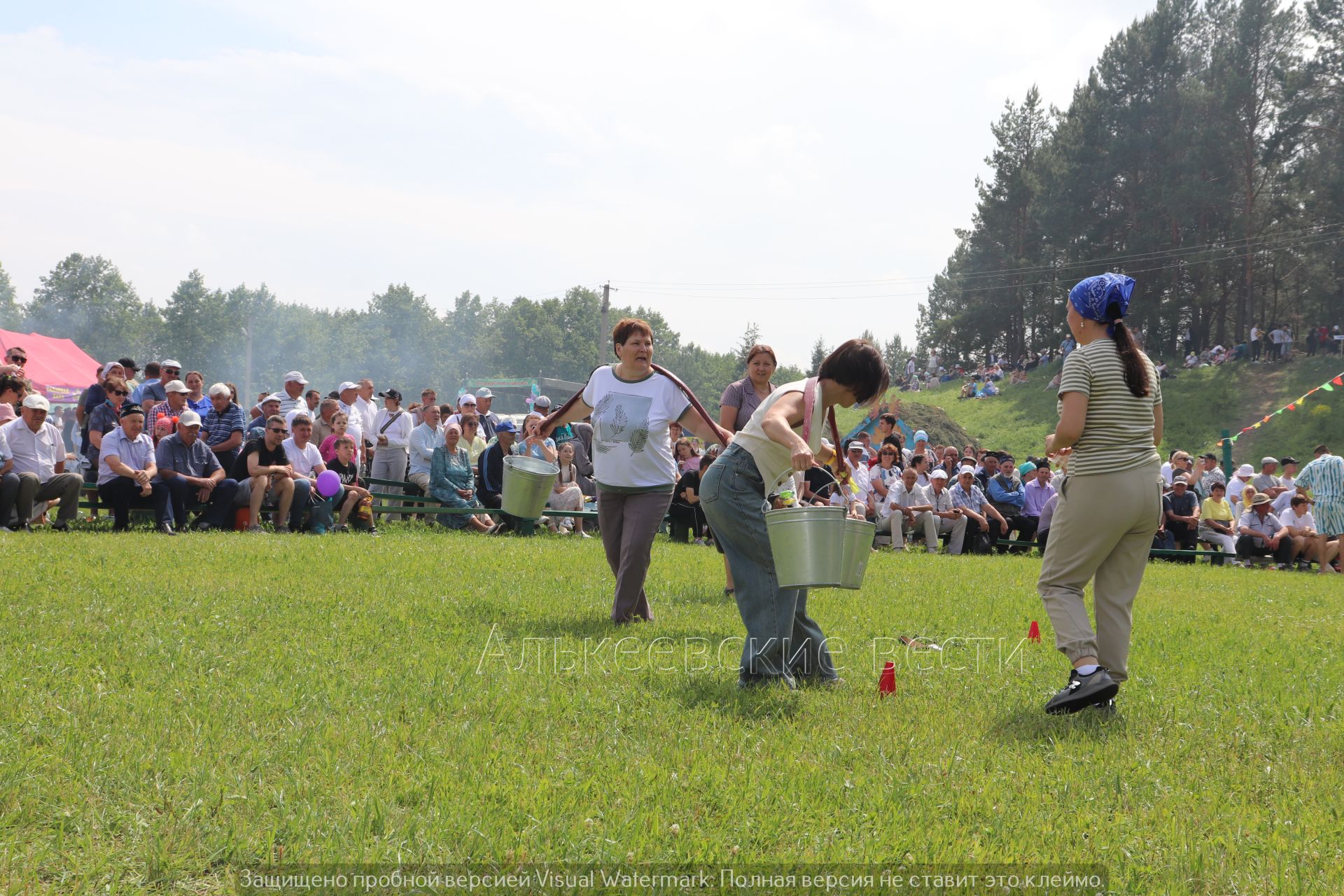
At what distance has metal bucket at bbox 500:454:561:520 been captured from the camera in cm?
Result: 812

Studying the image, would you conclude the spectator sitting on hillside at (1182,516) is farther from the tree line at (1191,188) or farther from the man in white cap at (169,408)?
the tree line at (1191,188)

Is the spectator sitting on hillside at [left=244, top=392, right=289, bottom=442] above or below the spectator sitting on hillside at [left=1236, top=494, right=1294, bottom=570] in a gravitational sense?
above

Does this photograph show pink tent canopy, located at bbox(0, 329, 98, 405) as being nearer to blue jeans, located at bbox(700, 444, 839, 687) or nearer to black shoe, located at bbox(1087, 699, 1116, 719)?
blue jeans, located at bbox(700, 444, 839, 687)

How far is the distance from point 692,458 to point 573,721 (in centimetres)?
1273

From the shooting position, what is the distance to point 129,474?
12.5 metres

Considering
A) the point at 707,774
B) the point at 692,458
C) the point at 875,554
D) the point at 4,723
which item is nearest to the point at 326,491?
the point at 692,458

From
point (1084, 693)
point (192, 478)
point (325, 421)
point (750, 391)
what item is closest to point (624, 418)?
point (750, 391)

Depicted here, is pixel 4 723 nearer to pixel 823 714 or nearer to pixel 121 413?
pixel 823 714

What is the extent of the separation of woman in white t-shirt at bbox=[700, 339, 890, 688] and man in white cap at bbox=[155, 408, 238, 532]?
956cm

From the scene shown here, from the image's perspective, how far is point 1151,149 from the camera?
5131 centimetres

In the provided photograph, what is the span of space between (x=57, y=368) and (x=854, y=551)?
3175 centimetres

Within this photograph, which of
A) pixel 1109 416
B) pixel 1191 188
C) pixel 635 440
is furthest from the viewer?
pixel 1191 188

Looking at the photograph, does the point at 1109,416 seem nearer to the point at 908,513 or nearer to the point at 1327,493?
the point at 908,513

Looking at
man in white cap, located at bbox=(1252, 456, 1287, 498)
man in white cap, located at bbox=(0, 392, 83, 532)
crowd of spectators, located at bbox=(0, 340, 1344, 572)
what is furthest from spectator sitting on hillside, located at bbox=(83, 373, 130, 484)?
man in white cap, located at bbox=(1252, 456, 1287, 498)
